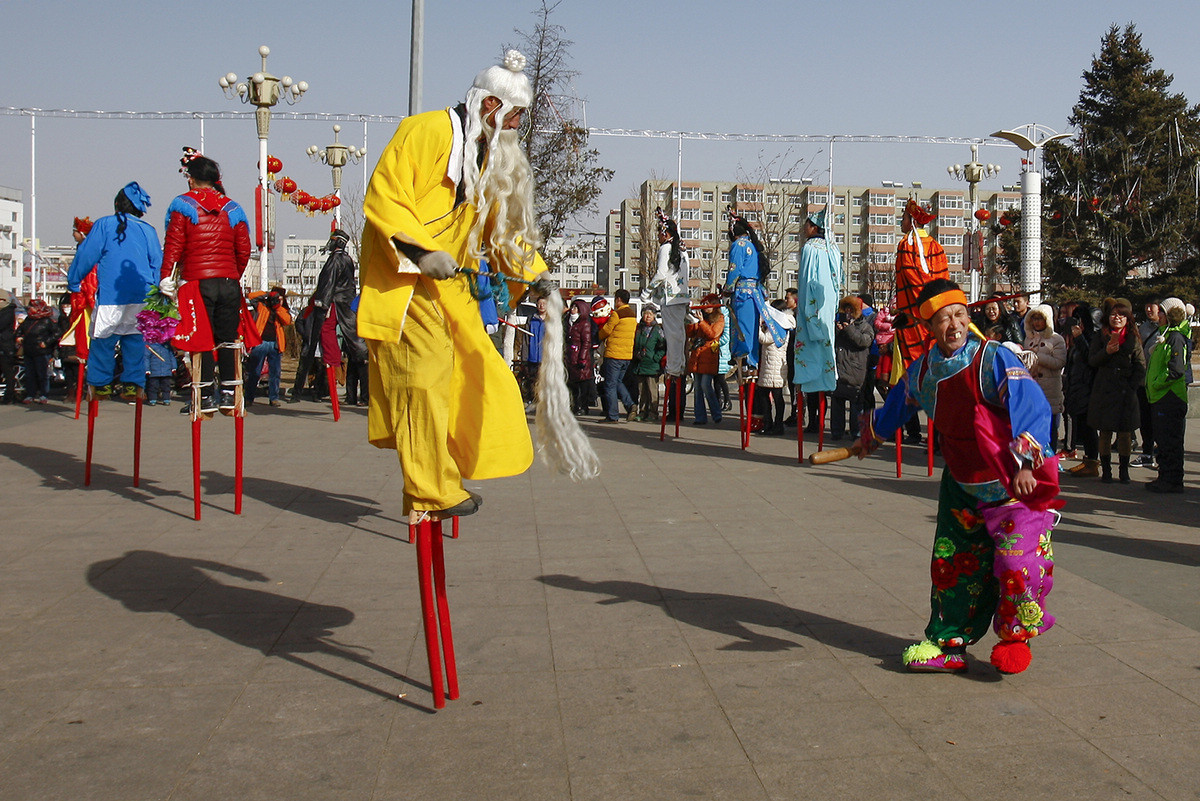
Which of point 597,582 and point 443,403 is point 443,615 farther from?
point 597,582

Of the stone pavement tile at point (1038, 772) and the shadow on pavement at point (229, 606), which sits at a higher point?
the shadow on pavement at point (229, 606)

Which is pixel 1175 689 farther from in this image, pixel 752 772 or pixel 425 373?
pixel 425 373

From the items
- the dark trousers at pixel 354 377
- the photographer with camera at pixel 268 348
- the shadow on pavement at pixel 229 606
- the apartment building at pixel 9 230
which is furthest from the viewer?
the apartment building at pixel 9 230

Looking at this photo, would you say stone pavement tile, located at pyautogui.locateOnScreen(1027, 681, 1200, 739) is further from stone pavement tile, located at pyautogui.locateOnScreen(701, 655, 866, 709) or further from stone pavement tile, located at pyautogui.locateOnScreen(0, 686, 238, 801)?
stone pavement tile, located at pyautogui.locateOnScreen(0, 686, 238, 801)

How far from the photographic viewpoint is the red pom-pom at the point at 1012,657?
4148 mm

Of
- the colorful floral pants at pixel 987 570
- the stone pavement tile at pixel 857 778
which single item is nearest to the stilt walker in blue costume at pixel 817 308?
the colorful floral pants at pixel 987 570

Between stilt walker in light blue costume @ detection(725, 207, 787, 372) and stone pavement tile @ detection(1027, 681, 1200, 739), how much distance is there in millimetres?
7203

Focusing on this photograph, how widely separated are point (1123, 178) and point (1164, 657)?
42727 mm

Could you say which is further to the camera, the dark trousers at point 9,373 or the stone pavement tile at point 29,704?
the dark trousers at point 9,373

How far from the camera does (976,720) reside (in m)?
3.77

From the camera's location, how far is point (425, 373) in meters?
3.79


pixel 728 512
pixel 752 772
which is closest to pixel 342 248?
pixel 728 512

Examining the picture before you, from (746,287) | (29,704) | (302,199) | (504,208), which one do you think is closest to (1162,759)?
(504,208)

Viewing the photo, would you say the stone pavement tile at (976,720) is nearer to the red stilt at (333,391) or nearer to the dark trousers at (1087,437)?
the dark trousers at (1087,437)
